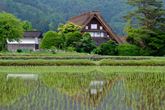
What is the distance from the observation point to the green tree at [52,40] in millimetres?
39156

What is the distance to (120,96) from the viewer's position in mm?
8305

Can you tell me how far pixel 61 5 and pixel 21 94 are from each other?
2604 inches

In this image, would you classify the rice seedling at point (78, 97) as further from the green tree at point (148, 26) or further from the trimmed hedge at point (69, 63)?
the green tree at point (148, 26)

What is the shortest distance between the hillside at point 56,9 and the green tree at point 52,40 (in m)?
25.1

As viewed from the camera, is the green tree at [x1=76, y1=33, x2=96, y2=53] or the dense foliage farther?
the dense foliage

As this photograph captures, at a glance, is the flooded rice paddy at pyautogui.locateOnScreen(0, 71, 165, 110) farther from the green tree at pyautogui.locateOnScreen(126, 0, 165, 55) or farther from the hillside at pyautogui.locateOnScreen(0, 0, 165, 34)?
the hillside at pyautogui.locateOnScreen(0, 0, 165, 34)

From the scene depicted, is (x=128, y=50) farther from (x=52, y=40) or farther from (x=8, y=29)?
(x=8, y=29)

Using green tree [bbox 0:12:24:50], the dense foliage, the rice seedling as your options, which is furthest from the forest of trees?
the rice seedling

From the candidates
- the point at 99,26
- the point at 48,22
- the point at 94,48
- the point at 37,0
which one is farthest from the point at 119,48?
the point at 37,0

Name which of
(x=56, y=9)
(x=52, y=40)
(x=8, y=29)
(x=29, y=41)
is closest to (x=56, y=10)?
(x=56, y=9)

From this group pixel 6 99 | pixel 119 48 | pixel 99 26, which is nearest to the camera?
pixel 6 99

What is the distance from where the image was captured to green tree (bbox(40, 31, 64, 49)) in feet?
128

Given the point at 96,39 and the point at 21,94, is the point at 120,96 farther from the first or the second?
the point at 96,39

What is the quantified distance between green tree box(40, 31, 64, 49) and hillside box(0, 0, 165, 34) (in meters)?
25.1
